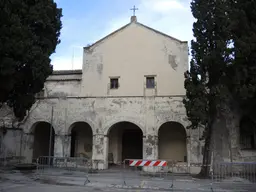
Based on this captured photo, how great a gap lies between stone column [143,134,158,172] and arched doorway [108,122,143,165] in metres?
3.25

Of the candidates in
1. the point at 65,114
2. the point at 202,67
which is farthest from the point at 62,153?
the point at 202,67

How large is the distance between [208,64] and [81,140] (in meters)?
A: 11.6

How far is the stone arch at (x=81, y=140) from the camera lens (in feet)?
68.0

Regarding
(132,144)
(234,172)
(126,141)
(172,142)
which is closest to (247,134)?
(234,172)

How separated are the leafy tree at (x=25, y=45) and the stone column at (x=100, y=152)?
6768mm

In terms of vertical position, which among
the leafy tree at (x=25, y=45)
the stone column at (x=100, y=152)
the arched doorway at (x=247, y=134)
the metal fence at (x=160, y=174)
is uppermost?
the leafy tree at (x=25, y=45)

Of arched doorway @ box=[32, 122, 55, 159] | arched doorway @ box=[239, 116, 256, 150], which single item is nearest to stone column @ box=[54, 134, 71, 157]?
arched doorway @ box=[32, 122, 55, 159]

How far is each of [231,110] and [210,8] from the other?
603 centimetres

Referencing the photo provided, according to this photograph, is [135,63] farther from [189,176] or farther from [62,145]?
[189,176]

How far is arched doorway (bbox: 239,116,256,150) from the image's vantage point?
640 inches

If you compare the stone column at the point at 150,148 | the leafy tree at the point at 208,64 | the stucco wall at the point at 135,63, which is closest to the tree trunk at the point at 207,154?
the leafy tree at the point at 208,64

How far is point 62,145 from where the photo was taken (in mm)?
18875

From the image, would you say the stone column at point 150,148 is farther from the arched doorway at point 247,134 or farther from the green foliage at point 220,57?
the arched doorway at point 247,134

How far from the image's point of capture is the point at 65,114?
19.4m
